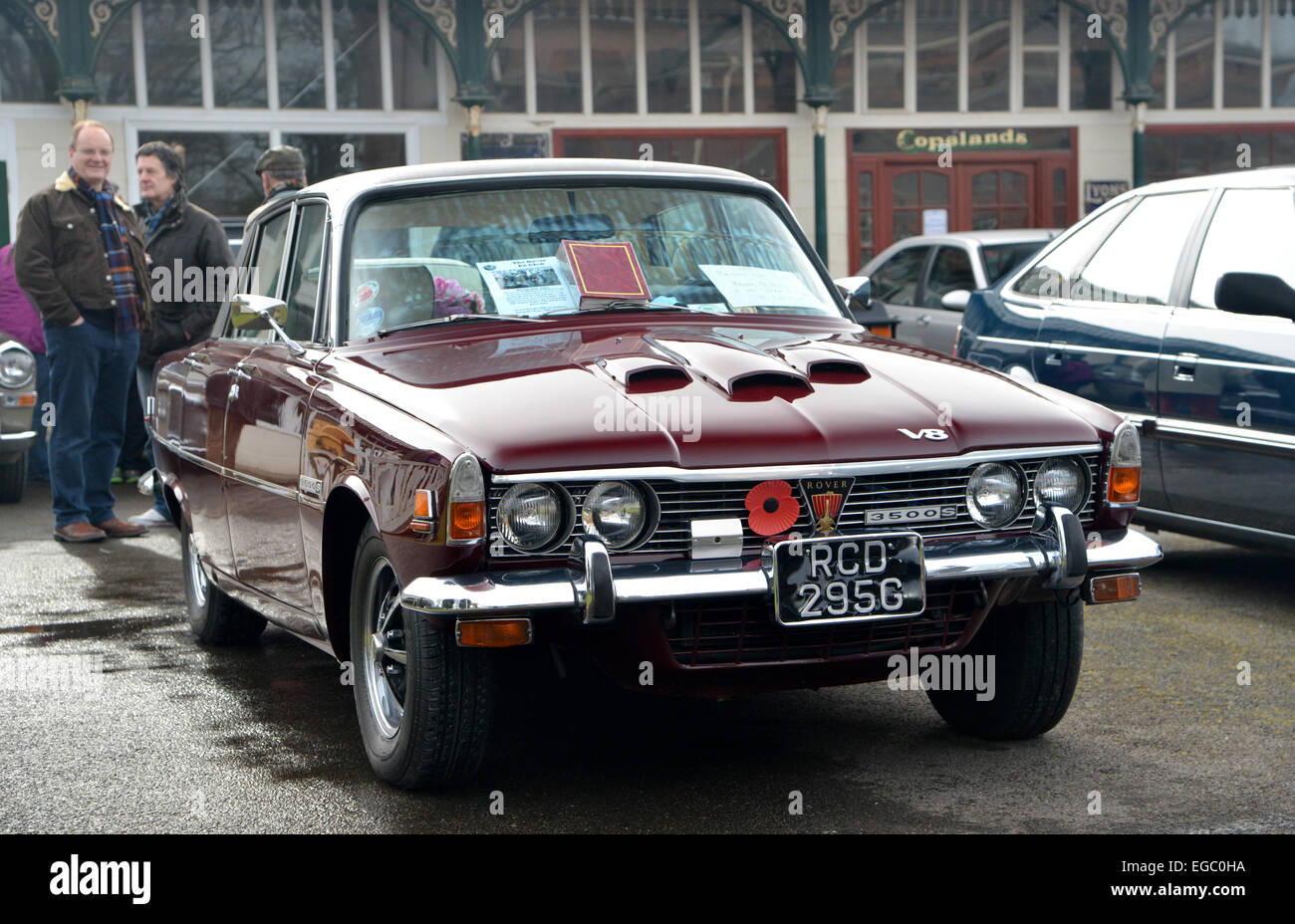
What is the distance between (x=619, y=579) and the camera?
3682 mm

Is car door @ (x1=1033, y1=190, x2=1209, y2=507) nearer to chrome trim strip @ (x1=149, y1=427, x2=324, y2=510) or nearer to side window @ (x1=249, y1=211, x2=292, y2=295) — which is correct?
side window @ (x1=249, y1=211, x2=292, y2=295)

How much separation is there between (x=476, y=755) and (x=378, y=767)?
13.7 inches

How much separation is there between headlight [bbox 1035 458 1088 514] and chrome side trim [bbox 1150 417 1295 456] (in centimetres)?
223

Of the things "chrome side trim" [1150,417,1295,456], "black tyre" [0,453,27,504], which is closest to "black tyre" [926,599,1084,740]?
"chrome side trim" [1150,417,1295,456]

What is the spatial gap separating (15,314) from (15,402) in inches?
28.4

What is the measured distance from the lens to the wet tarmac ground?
13.1ft

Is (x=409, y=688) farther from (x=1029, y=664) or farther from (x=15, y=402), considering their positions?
(x=15, y=402)

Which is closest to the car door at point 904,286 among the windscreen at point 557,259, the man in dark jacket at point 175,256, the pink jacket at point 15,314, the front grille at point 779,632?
the man in dark jacket at point 175,256

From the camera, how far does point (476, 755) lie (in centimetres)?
402

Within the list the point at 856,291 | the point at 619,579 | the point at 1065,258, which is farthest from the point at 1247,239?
the point at 619,579

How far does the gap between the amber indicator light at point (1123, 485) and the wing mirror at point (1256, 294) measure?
7.00 ft

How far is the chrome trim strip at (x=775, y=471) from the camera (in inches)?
145

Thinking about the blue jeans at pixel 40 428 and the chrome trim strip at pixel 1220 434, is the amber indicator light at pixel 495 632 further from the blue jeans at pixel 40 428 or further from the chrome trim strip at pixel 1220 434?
the blue jeans at pixel 40 428

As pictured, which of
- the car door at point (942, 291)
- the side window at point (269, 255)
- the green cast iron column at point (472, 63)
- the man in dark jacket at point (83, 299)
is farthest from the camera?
the green cast iron column at point (472, 63)
